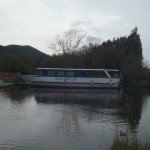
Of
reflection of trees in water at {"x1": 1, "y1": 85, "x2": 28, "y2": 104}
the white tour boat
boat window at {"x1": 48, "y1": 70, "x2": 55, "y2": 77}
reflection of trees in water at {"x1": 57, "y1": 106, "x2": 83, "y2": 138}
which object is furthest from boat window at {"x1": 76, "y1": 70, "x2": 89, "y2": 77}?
reflection of trees in water at {"x1": 57, "y1": 106, "x2": 83, "y2": 138}

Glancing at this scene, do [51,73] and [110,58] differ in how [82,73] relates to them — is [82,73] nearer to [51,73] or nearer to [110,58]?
[51,73]

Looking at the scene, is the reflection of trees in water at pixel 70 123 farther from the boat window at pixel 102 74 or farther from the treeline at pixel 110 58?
the treeline at pixel 110 58

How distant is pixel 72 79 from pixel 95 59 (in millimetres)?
15297

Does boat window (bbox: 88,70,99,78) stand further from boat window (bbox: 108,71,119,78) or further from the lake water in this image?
the lake water

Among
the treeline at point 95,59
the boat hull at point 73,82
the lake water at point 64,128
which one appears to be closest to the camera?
the lake water at point 64,128

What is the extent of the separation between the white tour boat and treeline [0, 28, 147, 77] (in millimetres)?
10418

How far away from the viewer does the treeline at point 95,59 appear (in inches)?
2452

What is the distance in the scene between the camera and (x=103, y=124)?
60.8 ft

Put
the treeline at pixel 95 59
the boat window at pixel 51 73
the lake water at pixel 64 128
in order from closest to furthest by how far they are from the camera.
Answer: the lake water at pixel 64 128 → the boat window at pixel 51 73 → the treeline at pixel 95 59

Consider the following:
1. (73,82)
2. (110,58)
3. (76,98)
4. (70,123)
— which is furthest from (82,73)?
(70,123)

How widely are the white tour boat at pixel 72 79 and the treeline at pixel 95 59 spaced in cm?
1042

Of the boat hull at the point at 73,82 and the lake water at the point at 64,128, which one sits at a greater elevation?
the boat hull at the point at 73,82

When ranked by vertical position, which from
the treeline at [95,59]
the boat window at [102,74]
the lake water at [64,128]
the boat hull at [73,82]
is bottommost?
the lake water at [64,128]

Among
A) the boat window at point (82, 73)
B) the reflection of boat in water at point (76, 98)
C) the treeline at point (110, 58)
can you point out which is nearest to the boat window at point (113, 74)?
the boat window at point (82, 73)
